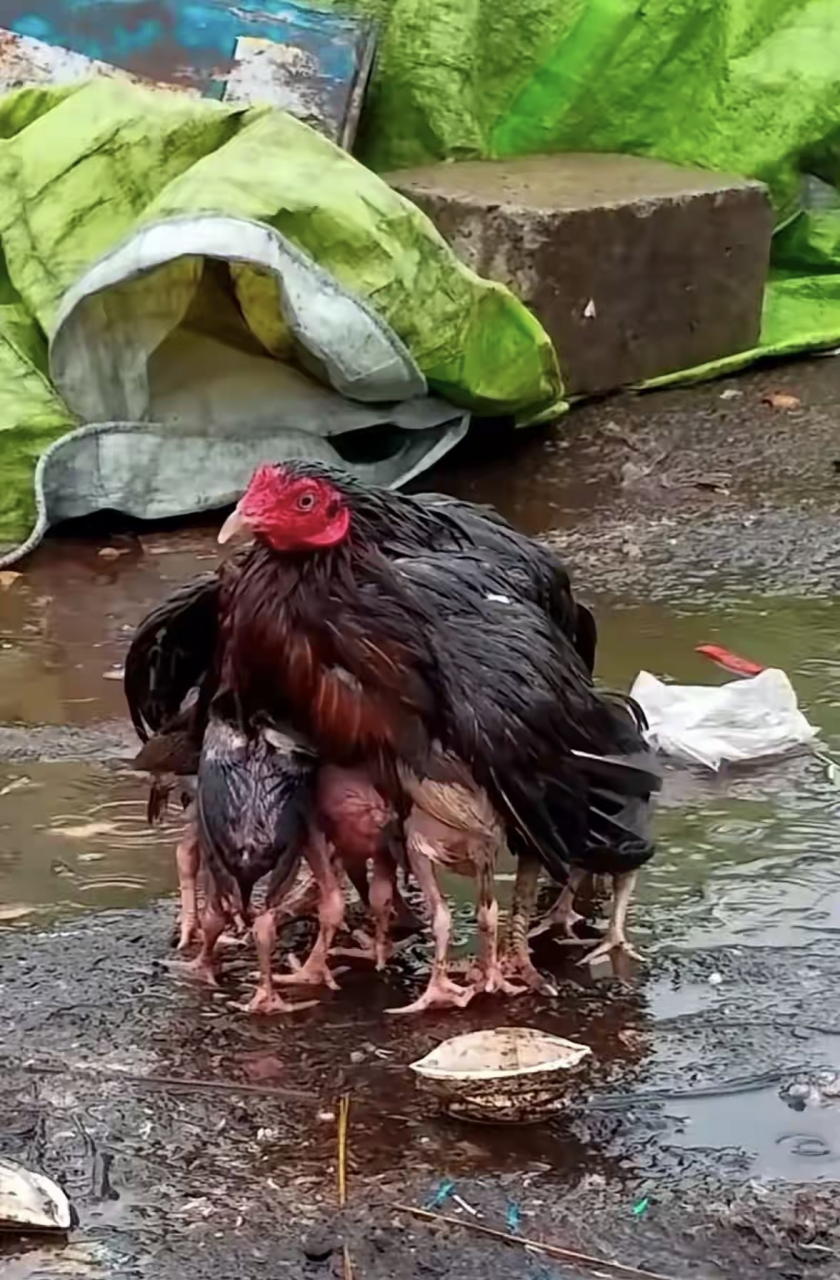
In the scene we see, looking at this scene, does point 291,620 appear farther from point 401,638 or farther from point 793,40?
point 793,40

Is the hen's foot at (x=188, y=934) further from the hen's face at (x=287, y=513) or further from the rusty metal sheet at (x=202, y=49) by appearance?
the rusty metal sheet at (x=202, y=49)

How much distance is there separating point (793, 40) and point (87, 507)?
4.36 metres

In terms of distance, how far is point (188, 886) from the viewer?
3.90 meters

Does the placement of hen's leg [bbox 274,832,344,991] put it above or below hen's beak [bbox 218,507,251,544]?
below

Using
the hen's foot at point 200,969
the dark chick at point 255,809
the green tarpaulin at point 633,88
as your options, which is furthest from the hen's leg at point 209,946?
the green tarpaulin at point 633,88

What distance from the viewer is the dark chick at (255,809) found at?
360 centimetres

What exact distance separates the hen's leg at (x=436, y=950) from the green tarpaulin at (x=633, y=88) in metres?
5.34

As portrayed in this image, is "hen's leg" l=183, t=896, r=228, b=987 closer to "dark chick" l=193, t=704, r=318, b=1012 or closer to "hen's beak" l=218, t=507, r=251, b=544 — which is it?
"dark chick" l=193, t=704, r=318, b=1012

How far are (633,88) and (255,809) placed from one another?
628 centimetres

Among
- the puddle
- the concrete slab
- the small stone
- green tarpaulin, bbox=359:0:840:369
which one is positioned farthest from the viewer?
green tarpaulin, bbox=359:0:840:369

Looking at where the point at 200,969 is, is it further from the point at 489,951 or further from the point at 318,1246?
the point at 318,1246

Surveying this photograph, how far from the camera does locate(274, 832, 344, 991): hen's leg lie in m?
3.78

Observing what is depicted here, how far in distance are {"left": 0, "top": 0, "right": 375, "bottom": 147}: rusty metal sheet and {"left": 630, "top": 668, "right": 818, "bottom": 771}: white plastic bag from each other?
4181 millimetres

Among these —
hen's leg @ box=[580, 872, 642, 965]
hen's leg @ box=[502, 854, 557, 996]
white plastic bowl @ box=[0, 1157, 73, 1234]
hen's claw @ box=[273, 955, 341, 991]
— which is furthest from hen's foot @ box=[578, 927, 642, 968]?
white plastic bowl @ box=[0, 1157, 73, 1234]
